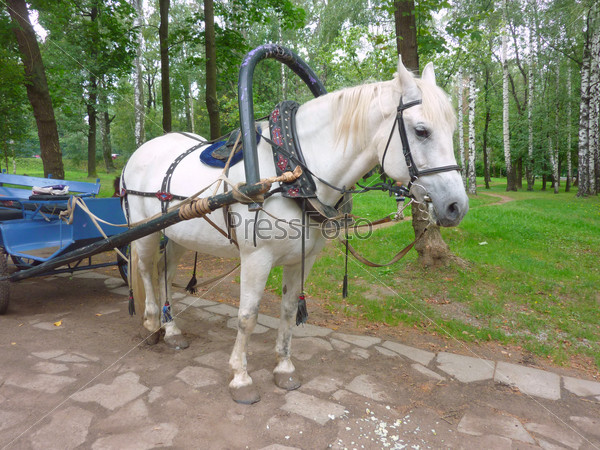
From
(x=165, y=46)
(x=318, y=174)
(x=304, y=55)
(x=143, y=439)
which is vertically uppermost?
(x=304, y=55)

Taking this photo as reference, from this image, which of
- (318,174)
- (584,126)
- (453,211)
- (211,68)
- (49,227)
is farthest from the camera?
(584,126)

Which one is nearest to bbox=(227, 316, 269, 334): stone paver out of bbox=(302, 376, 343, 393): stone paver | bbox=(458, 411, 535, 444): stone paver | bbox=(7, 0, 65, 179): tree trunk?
bbox=(302, 376, 343, 393): stone paver

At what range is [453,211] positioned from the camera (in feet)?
6.24

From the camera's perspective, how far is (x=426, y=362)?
129 inches

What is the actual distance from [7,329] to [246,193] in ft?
10.8

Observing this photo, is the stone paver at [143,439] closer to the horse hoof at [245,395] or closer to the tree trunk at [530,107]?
the horse hoof at [245,395]

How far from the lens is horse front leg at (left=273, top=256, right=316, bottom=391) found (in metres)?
2.82

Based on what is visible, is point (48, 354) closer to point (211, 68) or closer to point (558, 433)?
point (558, 433)

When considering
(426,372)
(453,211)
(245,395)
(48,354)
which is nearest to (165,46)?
(48,354)

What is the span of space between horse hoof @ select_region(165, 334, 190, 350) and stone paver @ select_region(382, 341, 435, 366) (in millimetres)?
2007

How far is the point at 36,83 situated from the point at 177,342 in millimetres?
5812

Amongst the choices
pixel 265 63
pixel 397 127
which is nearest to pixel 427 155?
pixel 397 127

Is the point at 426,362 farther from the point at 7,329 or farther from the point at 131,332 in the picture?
the point at 7,329

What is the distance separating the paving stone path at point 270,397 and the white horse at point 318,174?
303mm
